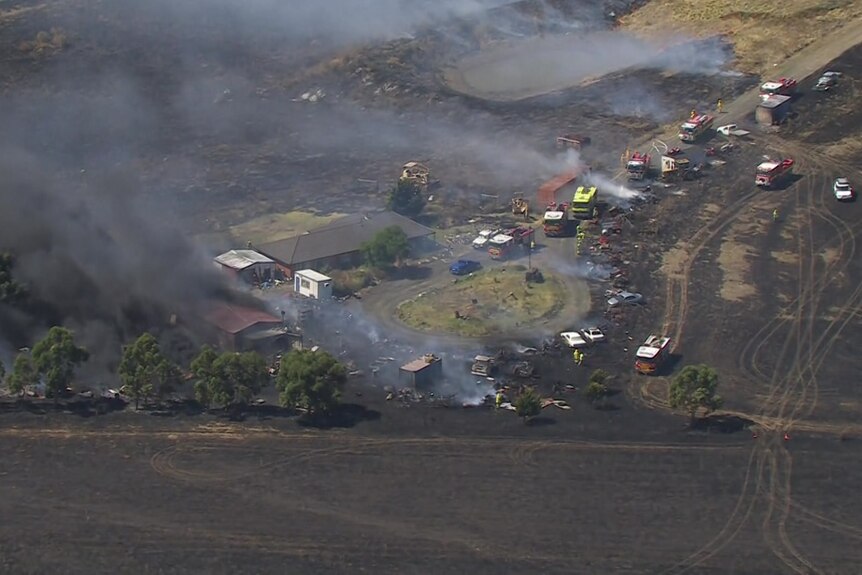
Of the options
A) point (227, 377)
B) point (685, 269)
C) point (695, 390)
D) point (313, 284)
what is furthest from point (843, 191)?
point (227, 377)

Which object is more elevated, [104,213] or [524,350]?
[104,213]

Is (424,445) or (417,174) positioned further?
(417,174)

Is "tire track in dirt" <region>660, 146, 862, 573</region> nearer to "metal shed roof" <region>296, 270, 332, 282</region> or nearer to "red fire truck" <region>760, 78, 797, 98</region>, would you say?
"red fire truck" <region>760, 78, 797, 98</region>

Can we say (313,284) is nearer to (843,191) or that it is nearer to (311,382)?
(311,382)

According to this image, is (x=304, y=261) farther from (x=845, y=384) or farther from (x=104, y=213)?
(x=845, y=384)

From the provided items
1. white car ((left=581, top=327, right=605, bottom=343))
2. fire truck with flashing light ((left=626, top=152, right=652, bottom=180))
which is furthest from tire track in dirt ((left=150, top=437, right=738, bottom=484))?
fire truck with flashing light ((left=626, top=152, right=652, bottom=180))

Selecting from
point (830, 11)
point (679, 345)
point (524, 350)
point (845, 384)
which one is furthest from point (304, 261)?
point (830, 11)
